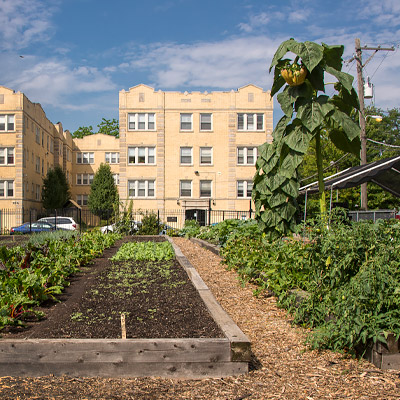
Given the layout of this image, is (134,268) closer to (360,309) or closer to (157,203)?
(360,309)

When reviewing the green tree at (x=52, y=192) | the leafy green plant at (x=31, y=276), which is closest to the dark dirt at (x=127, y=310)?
the leafy green plant at (x=31, y=276)

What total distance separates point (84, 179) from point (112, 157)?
4.54m

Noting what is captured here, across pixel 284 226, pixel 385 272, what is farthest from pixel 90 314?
pixel 284 226

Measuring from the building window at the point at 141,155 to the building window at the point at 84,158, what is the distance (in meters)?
16.9

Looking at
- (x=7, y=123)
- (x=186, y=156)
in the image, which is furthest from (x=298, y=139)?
(x=7, y=123)

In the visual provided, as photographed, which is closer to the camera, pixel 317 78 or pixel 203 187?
pixel 317 78

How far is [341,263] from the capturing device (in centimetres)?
415

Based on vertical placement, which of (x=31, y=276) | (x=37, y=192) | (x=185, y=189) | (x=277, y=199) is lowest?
(x=31, y=276)

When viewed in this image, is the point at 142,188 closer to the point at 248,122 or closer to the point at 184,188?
the point at 184,188

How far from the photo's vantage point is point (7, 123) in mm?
35906

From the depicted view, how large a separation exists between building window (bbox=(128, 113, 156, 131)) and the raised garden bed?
105 ft

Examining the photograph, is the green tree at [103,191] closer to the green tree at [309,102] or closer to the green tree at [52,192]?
the green tree at [52,192]

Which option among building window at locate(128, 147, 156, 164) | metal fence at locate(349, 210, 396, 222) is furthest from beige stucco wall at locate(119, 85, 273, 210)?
metal fence at locate(349, 210, 396, 222)

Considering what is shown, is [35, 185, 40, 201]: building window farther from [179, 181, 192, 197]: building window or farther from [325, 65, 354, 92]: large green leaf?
[325, 65, 354, 92]: large green leaf
